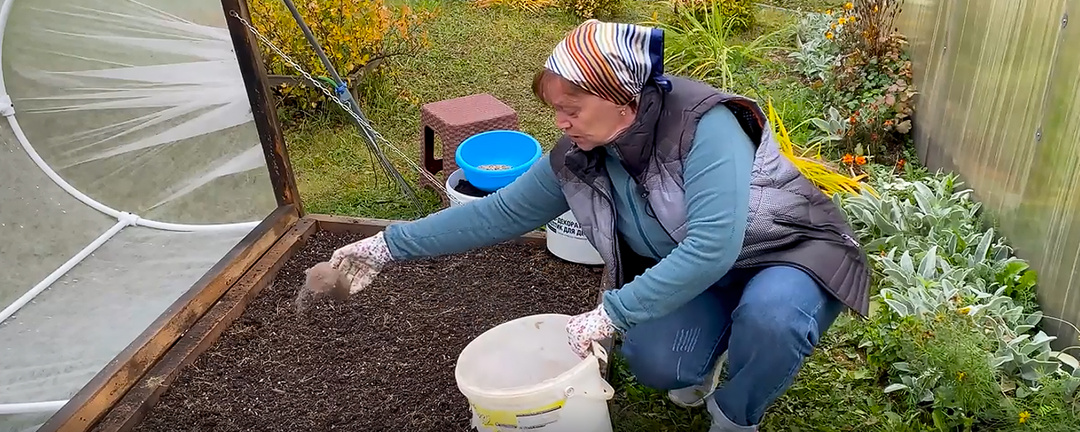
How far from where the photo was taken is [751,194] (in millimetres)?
1802

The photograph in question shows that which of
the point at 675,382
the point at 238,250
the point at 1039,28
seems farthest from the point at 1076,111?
the point at 238,250

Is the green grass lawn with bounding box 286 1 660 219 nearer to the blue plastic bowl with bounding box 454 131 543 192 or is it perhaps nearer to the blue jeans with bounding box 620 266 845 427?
the blue plastic bowl with bounding box 454 131 543 192

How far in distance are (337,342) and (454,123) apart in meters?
1.13

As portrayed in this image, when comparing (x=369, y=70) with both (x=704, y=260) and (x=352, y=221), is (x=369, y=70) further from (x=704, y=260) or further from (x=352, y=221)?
(x=704, y=260)

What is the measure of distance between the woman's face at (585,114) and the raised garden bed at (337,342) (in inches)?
34.8

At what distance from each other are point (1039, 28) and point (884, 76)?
1383 millimetres

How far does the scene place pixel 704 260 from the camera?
165 cm

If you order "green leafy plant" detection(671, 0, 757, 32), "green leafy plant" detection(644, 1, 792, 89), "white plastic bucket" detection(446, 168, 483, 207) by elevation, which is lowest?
"white plastic bucket" detection(446, 168, 483, 207)

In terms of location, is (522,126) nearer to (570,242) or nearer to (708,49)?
(708,49)

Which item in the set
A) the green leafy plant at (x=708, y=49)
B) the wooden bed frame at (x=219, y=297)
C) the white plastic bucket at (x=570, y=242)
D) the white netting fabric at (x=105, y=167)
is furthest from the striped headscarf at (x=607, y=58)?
the green leafy plant at (x=708, y=49)

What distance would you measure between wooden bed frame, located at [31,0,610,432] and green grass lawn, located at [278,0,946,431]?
39cm

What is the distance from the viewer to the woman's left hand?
1.72 m

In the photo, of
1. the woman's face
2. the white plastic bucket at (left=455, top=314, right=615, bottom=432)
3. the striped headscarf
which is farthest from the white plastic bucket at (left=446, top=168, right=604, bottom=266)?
the striped headscarf

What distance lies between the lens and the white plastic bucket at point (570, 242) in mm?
2795
